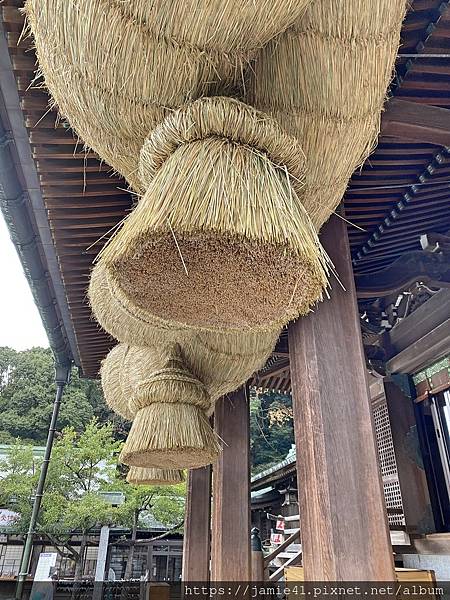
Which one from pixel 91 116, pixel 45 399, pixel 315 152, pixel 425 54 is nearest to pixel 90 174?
pixel 91 116

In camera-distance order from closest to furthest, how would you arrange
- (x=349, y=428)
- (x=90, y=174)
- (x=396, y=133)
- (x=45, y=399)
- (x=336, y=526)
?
(x=336, y=526) < (x=349, y=428) < (x=396, y=133) < (x=90, y=174) < (x=45, y=399)

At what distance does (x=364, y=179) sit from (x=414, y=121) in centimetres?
35

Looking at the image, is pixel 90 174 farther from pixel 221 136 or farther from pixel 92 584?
pixel 92 584

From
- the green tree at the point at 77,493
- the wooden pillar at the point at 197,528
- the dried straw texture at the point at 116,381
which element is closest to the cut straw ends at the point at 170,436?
the dried straw texture at the point at 116,381

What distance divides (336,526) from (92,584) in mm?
12858

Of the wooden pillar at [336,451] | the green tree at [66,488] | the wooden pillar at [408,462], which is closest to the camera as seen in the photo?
the wooden pillar at [336,451]

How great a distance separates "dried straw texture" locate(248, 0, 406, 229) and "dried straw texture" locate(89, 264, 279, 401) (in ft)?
3.15

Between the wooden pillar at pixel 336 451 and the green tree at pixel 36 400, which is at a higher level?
the green tree at pixel 36 400

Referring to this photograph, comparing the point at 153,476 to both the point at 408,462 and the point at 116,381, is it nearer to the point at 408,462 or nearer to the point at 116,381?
the point at 116,381

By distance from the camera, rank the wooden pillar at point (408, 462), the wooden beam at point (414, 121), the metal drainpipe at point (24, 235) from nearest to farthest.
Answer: the wooden beam at point (414, 121), the metal drainpipe at point (24, 235), the wooden pillar at point (408, 462)

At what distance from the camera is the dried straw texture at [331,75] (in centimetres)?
87

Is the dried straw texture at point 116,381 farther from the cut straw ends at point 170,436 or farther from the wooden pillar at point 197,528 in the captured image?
the wooden pillar at point 197,528

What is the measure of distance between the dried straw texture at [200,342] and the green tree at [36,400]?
17260mm

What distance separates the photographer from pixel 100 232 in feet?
7.01
